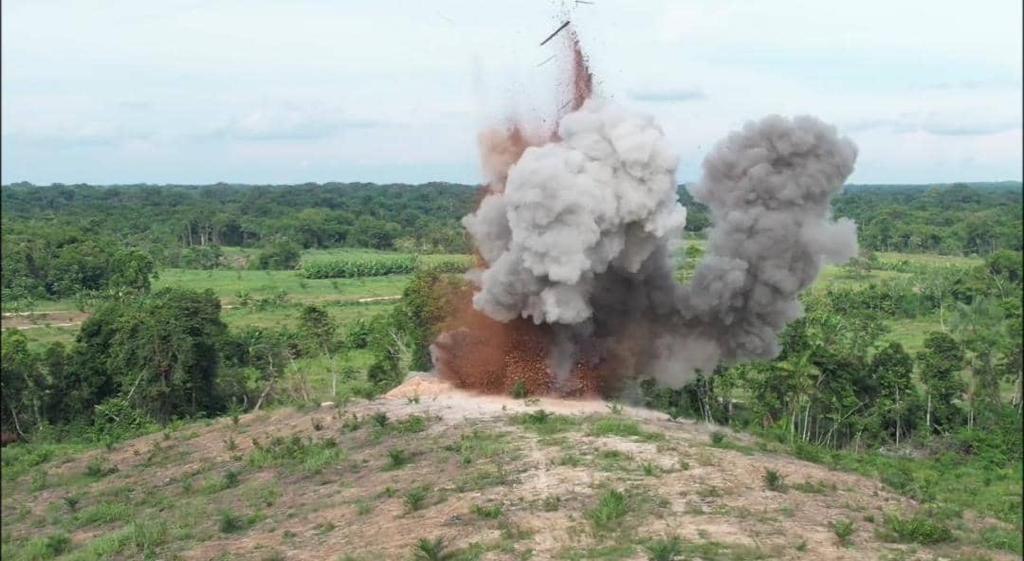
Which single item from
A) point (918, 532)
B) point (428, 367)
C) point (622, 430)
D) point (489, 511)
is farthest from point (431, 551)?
point (428, 367)

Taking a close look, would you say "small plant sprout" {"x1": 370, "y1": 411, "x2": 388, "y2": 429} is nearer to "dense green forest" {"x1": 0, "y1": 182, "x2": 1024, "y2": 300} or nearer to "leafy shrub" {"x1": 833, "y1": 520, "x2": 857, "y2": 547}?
"leafy shrub" {"x1": 833, "y1": 520, "x2": 857, "y2": 547}

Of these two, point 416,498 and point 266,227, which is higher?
point 266,227

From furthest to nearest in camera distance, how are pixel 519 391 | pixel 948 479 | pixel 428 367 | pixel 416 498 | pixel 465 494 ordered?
pixel 428 367 → pixel 519 391 → pixel 948 479 → pixel 465 494 → pixel 416 498

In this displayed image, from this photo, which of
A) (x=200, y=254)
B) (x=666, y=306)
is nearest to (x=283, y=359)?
(x=666, y=306)

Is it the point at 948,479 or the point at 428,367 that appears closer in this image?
the point at 948,479

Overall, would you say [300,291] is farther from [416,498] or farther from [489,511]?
[489,511]

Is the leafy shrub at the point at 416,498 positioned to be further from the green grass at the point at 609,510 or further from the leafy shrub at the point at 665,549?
the leafy shrub at the point at 665,549
